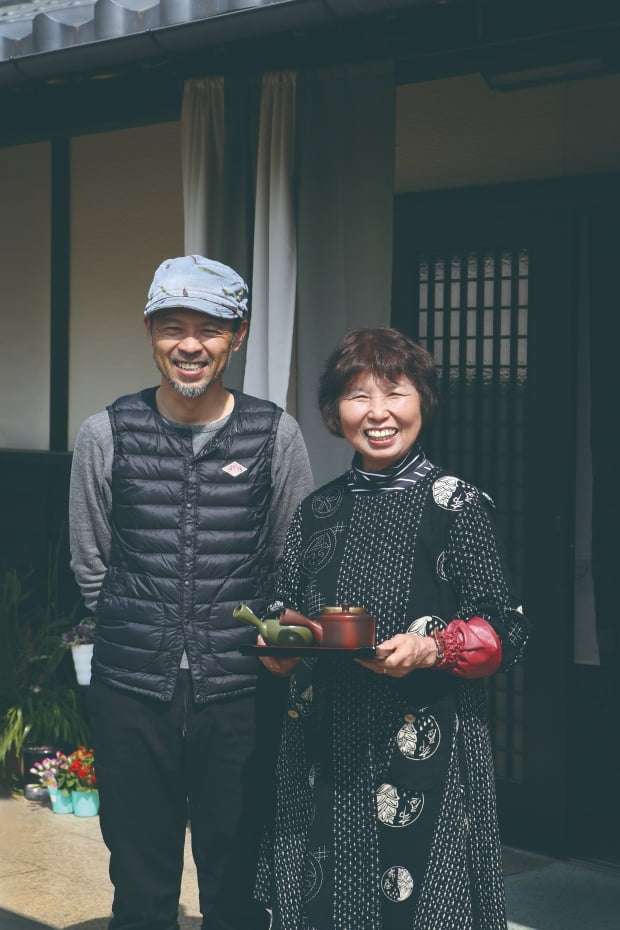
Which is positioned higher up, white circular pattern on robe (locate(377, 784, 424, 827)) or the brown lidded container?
the brown lidded container

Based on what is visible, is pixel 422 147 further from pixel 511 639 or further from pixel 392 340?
pixel 511 639

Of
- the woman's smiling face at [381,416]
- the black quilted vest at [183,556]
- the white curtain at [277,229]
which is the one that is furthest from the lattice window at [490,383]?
the woman's smiling face at [381,416]

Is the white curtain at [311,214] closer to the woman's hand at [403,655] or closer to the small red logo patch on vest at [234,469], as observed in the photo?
the small red logo patch on vest at [234,469]

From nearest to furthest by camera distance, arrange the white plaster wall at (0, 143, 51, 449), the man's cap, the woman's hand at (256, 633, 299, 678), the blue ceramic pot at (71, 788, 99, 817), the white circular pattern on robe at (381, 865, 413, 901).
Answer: the white circular pattern on robe at (381, 865, 413, 901), the woman's hand at (256, 633, 299, 678), the man's cap, the blue ceramic pot at (71, 788, 99, 817), the white plaster wall at (0, 143, 51, 449)

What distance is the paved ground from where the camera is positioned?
14.7ft

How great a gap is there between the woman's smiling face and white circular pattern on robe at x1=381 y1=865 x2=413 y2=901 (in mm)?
925

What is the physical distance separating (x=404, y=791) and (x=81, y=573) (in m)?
1.18

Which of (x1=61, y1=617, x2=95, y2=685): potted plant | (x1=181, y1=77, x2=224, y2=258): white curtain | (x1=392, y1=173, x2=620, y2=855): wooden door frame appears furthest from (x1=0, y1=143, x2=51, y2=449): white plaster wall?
(x1=392, y1=173, x2=620, y2=855): wooden door frame

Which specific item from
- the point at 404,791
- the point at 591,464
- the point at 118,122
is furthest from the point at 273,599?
the point at 118,122

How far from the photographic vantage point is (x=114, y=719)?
3248 millimetres

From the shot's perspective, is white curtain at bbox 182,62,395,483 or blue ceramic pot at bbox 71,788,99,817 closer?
white curtain at bbox 182,62,395,483

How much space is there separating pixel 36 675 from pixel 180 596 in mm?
3322

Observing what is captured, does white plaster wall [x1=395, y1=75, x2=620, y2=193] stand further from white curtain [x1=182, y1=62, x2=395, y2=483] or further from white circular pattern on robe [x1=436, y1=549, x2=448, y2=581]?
white circular pattern on robe [x1=436, y1=549, x2=448, y2=581]

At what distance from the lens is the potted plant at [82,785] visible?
5.67 m
